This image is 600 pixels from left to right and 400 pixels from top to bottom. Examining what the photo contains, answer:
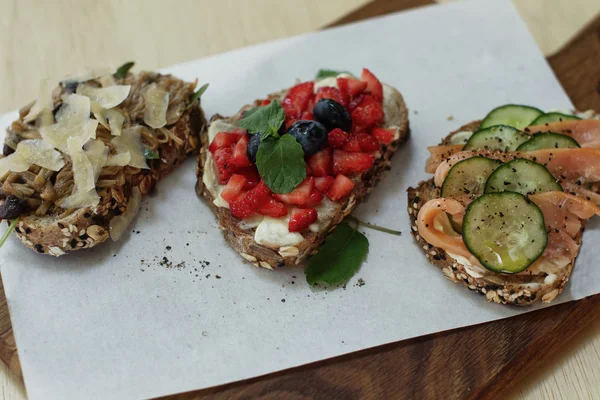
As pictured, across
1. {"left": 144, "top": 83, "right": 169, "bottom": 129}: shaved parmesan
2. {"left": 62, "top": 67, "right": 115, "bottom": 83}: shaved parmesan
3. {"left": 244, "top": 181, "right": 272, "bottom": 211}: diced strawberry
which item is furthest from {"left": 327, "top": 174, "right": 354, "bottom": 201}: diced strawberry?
{"left": 62, "top": 67, "right": 115, "bottom": 83}: shaved parmesan

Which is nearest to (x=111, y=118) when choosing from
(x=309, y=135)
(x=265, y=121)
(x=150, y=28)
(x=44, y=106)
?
(x=44, y=106)

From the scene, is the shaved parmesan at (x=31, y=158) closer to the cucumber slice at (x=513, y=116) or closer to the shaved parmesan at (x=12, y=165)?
the shaved parmesan at (x=12, y=165)

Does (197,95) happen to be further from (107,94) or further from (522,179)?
(522,179)

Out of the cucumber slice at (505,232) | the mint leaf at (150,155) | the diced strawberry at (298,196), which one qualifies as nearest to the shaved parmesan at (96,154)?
the mint leaf at (150,155)

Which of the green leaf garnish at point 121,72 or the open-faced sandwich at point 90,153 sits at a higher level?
the green leaf garnish at point 121,72

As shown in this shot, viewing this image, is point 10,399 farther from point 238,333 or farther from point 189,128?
point 189,128

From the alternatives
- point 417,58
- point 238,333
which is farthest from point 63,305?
point 417,58

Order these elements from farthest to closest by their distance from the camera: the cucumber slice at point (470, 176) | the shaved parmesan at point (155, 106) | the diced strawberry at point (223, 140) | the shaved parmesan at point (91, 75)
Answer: the shaved parmesan at point (91, 75) < the shaved parmesan at point (155, 106) < the diced strawberry at point (223, 140) < the cucumber slice at point (470, 176)

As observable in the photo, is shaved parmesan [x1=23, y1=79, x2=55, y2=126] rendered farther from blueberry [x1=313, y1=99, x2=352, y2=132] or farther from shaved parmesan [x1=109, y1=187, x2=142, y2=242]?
blueberry [x1=313, y1=99, x2=352, y2=132]

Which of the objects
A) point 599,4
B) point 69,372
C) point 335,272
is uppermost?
point 599,4
